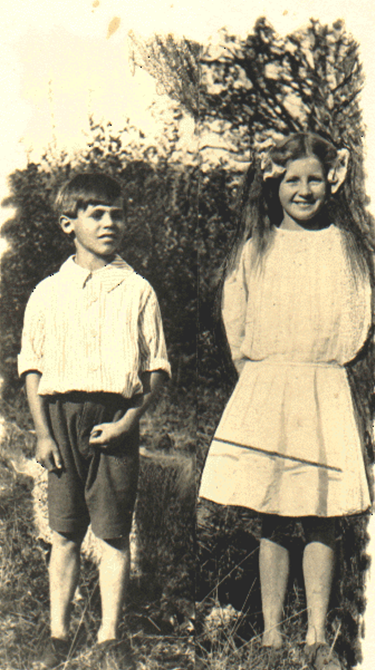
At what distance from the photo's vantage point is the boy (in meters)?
2.69

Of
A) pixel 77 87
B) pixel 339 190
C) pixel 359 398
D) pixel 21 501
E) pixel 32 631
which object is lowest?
pixel 32 631

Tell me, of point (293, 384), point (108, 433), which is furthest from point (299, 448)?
point (108, 433)

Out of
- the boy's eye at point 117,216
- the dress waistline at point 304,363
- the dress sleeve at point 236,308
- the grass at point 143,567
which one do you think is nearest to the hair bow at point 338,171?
the dress sleeve at point 236,308

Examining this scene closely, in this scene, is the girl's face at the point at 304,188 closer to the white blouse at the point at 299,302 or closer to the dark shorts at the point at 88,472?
the white blouse at the point at 299,302

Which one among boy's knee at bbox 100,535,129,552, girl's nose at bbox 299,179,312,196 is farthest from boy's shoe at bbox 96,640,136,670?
girl's nose at bbox 299,179,312,196

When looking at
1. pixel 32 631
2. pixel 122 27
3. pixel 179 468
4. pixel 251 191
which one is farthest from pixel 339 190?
pixel 32 631

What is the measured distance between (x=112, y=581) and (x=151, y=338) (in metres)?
0.92

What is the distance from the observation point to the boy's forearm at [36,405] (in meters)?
2.73

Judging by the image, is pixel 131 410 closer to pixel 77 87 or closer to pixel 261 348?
pixel 261 348

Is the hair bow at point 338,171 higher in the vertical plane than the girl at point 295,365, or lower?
higher

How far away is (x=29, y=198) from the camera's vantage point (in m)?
2.89

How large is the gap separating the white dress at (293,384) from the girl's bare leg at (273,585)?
0.53 feet

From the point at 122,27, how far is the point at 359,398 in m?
1.75

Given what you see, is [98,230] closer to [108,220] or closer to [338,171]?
[108,220]
